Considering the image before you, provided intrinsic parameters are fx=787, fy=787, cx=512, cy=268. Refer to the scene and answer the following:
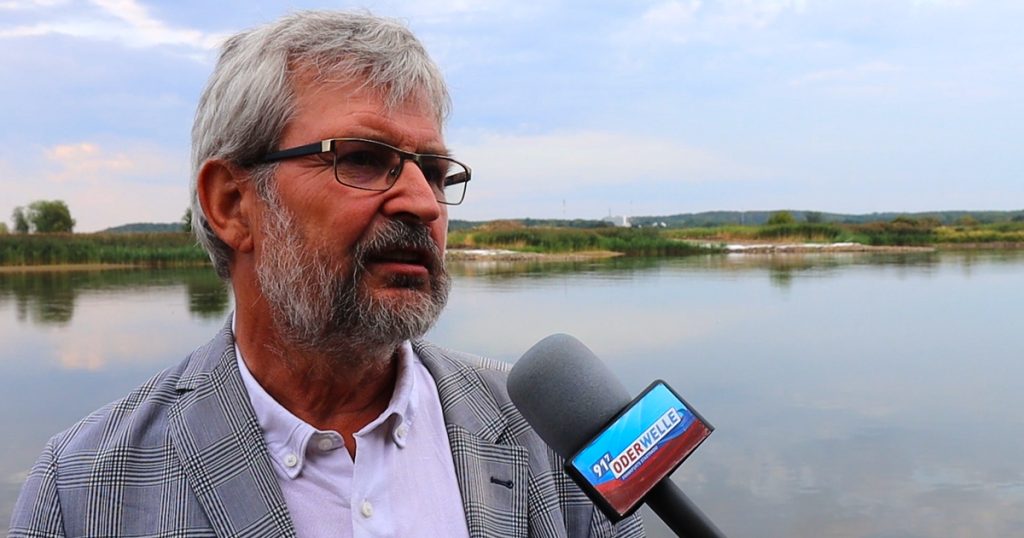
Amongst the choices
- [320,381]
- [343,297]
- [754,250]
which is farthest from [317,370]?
[754,250]

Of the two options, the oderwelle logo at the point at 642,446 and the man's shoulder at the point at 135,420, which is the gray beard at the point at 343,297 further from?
the oderwelle logo at the point at 642,446

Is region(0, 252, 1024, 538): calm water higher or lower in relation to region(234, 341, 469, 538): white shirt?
lower

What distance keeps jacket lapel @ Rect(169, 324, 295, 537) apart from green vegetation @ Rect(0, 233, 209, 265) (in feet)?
102

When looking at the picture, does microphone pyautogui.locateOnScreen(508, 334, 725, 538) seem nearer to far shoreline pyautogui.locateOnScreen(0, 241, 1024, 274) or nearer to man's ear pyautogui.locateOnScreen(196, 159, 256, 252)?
man's ear pyautogui.locateOnScreen(196, 159, 256, 252)

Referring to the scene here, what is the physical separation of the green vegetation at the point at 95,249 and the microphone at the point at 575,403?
1241 inches

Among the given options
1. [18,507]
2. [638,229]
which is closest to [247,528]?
[18,507]

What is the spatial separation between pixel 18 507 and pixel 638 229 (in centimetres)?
4813

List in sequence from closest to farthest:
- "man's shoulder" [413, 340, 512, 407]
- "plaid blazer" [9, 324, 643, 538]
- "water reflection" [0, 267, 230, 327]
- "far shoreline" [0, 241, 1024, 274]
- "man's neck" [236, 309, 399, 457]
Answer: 1. "plaid blazer" [9, 324, 643, 538]
2. "man's neck" [236, 309, 399, 457]
3. "man's shoulder" [413, 340, 512, 407]
4. "water reflection" [0, 267, 230, 327]
5. "far shoreline" [0, 241, 1024, 274]

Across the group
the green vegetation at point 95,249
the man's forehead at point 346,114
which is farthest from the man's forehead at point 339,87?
the green vegetation at point 95,249

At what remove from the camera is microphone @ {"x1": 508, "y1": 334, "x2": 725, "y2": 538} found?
994mm

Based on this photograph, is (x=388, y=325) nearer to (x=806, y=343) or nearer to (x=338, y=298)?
(x=338, y=298)

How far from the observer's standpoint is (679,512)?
0.99 meters

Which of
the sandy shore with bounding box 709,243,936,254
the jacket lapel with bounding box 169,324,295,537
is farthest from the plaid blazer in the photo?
the sandy shore with bounding box 709,243,936,254

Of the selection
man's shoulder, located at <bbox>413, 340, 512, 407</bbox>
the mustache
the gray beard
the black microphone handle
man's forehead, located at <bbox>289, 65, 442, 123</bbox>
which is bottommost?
the black microphone handle
